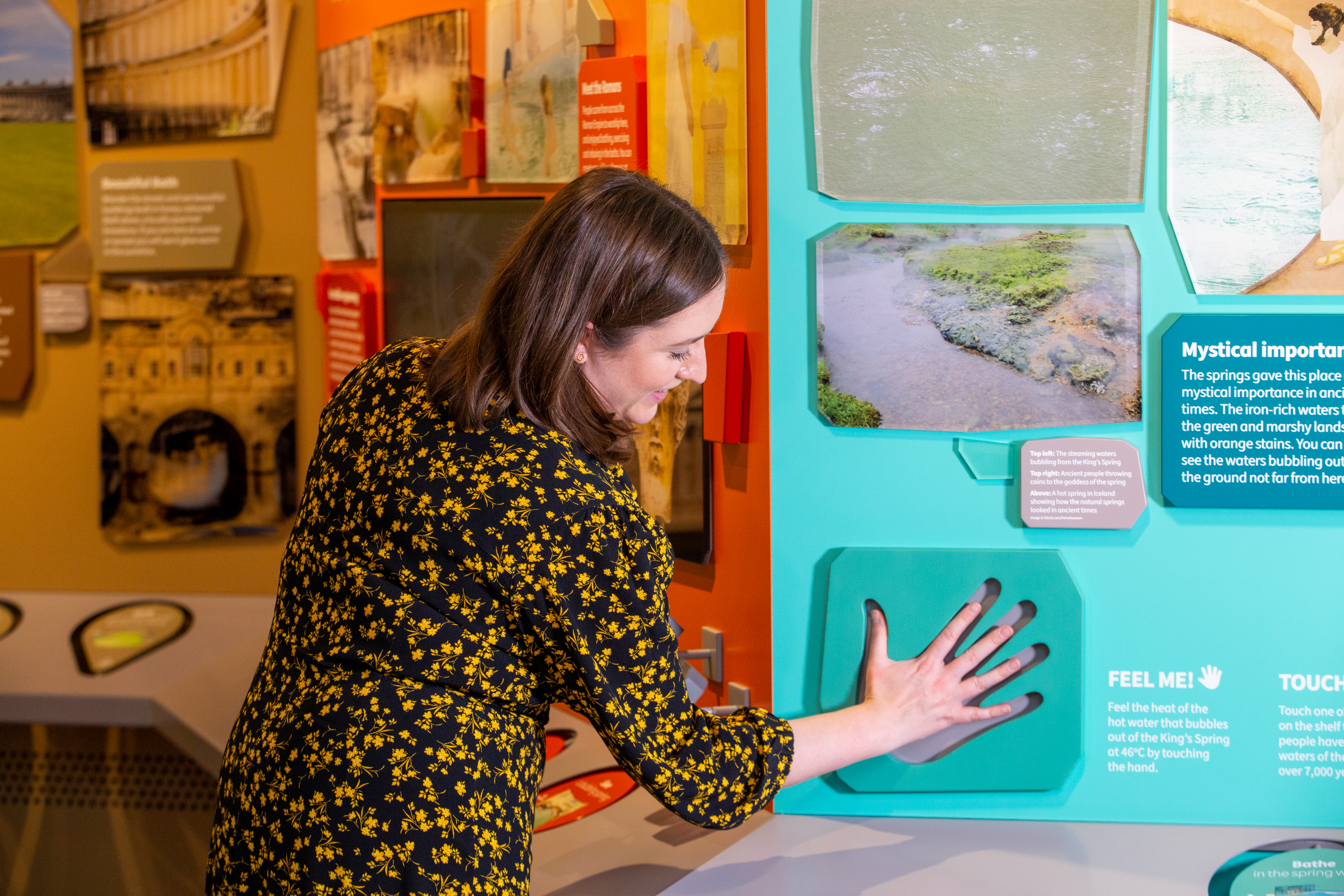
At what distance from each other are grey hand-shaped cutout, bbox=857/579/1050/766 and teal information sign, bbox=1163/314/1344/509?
0.25 metres

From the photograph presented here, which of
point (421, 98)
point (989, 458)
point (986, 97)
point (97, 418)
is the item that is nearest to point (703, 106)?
point (986, 97)

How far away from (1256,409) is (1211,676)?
0.32 meters

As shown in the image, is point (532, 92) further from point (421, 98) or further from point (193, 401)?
point (193, 401)

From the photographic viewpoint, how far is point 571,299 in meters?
0.98

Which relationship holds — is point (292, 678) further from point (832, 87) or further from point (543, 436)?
point (832, 87)

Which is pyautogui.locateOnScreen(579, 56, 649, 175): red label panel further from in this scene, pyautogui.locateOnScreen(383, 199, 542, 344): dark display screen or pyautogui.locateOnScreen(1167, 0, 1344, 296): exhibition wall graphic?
pyautogui.locateOnScreen(1167, 0, 1344, 296): exhibition wall graphic

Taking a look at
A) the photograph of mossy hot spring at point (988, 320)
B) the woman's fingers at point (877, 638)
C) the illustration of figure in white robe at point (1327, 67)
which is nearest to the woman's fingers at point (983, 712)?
the woman's fingers at point (877, 638)

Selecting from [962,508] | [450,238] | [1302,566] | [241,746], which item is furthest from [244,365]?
[1302,566]

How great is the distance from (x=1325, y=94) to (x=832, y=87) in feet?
1.82

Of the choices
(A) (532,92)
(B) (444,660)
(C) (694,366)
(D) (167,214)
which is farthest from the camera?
(D) (167,214)

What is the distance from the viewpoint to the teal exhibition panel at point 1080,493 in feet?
4.11

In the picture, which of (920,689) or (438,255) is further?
(438,255)

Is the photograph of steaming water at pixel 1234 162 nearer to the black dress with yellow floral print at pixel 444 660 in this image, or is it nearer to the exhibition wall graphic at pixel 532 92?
the black dress with yellow floral print at pixel 444 660

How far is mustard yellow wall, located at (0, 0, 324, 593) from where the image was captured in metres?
2.29
